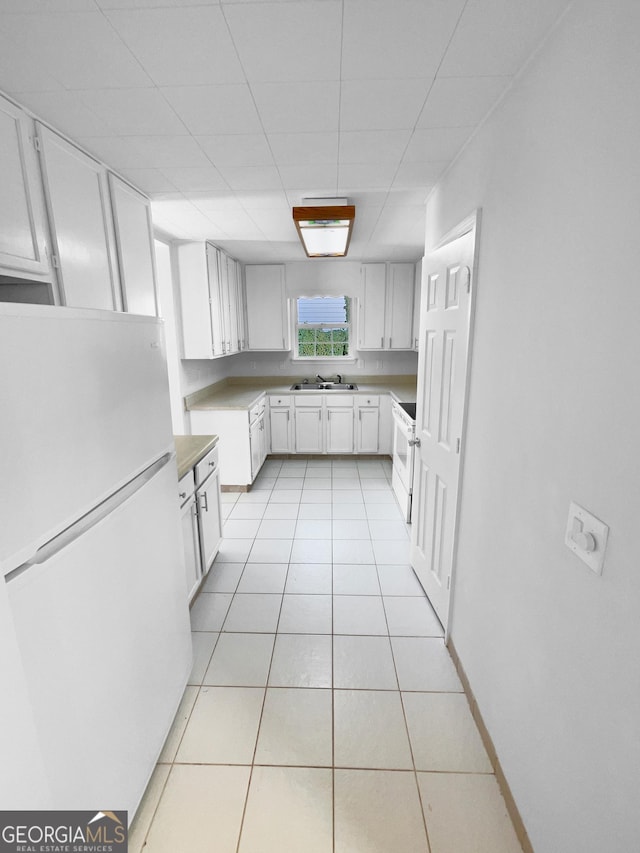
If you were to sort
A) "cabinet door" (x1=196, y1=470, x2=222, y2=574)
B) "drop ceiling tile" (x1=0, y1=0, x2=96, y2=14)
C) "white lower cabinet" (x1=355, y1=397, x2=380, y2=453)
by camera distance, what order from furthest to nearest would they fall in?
"white lower cabinet" (x1=355, y1=397, x2=380, y2=453)
"cabinet door" (x1=196, y1=470, x2=222, y2=574)
"drop ceiling tile" (x1=0, y1=0, x2=96, y2=14)

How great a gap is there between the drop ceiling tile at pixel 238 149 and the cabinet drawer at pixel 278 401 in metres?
3.04

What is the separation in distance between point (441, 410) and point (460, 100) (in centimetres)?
131

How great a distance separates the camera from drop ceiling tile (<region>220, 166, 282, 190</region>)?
1995mm

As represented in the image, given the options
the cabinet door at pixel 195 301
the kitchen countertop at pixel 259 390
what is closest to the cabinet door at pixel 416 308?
the kitchen countertop at pixel 259 390

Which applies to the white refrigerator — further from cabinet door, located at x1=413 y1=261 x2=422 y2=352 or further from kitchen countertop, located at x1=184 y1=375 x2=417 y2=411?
cabinet door, located at x1=413 y1=261 x2=422 y2=352

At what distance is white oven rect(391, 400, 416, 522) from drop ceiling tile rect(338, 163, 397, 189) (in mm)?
1635

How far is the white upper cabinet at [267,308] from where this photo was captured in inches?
189

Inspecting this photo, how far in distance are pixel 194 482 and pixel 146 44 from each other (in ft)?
6.24

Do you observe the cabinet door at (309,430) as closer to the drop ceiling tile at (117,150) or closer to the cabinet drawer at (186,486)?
the cabinet drawer at (186,486)

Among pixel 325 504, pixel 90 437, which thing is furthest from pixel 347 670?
pixel 325 504

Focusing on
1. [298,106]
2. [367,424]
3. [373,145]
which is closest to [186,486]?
[298,106]

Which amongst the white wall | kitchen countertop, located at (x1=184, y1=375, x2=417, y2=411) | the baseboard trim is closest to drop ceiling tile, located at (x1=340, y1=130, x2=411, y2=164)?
the white wall

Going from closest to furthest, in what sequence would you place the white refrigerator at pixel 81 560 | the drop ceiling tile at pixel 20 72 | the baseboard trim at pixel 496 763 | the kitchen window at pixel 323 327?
the white refrigerator at pixel 81 560
the drop ceiling tile at pixel 20 72
the baseboard trim at pixel 496 763
the kitchen window at pixel 323 327

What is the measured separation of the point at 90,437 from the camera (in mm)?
1054
